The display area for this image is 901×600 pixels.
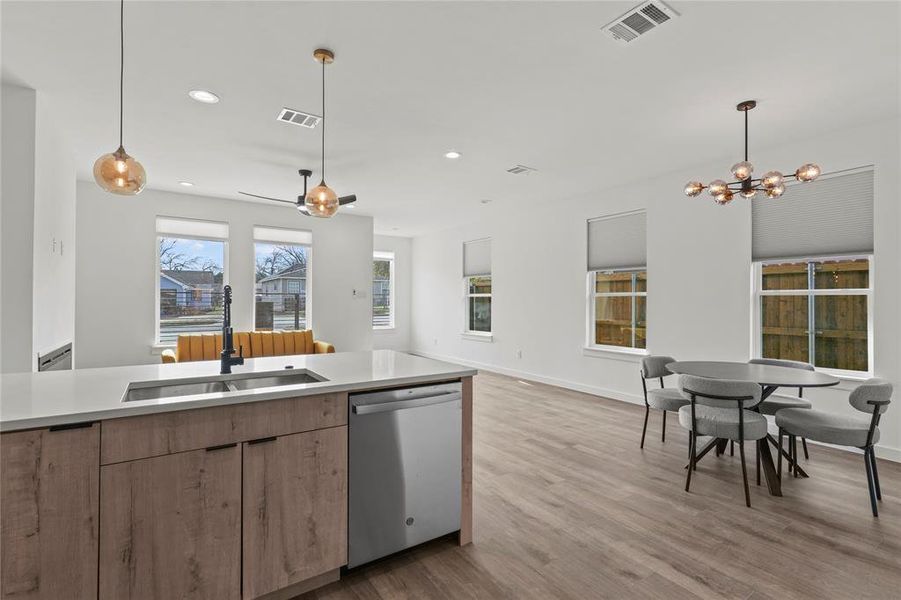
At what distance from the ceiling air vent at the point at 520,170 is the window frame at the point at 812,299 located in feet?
8.55

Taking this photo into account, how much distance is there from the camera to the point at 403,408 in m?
2.13

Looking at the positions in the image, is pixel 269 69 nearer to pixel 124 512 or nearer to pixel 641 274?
pixel 124 512

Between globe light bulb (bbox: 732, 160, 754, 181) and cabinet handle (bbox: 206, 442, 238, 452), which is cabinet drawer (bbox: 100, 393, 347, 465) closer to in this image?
cabinet handle (bbox: 206, 442, 238, 452)

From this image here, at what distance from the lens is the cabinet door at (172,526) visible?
4.99 ft

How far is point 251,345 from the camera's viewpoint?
20.5 feet

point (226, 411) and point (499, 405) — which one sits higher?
point (226, 411)

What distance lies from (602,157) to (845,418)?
122 inches

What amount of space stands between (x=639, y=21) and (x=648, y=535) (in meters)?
2.90

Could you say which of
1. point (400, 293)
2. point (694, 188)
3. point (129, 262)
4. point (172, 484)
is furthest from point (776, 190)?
point (400, 293)

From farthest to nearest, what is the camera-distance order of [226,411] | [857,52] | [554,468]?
[554,468] < [857,52] < [226,411]

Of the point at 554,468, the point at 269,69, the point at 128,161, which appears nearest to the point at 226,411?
the point at 128,161

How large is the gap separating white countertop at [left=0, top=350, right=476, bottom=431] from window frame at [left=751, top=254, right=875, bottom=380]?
3704 millimetres

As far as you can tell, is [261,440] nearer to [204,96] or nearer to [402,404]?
[402,404]

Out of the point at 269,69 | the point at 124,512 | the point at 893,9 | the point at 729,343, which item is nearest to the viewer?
the point at 124,512
